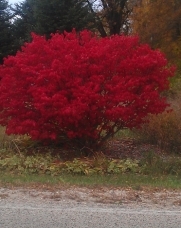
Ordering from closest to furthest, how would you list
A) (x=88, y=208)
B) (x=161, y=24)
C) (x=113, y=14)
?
(x=88, y=208)
(x=161, y=24)
(x=113, y=14)

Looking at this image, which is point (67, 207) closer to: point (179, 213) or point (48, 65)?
point (179, 213)

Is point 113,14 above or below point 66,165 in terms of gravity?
above

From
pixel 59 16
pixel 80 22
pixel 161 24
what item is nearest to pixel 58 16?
pixel 59 16

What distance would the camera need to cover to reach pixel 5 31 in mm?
32750

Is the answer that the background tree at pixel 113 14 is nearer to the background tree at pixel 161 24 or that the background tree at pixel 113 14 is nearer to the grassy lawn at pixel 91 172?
the background tree at pixel 161 24

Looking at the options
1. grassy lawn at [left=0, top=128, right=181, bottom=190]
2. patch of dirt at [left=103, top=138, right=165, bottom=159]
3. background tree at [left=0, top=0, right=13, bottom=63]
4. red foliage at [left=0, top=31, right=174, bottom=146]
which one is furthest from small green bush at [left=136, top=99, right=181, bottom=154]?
background tree at [left=0, top=0, right=13, bottom=63]

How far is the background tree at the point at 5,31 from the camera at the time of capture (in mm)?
32312

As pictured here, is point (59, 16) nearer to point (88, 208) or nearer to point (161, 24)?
point (161, 24)

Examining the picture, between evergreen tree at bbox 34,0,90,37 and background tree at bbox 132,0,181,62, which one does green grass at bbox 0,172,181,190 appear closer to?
evergreen tree at bbox 34,0,90,37

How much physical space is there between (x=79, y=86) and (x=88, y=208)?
416cm

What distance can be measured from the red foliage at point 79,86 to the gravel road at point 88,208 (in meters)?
2.62

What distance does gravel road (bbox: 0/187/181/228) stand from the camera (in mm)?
6742

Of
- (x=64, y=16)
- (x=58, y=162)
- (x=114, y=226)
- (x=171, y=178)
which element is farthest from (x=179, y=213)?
(x=64, y=16)

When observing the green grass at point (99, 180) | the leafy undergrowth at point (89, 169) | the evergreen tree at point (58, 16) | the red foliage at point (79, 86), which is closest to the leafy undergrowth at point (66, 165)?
the leafy undergrowth at point (89, 169)
